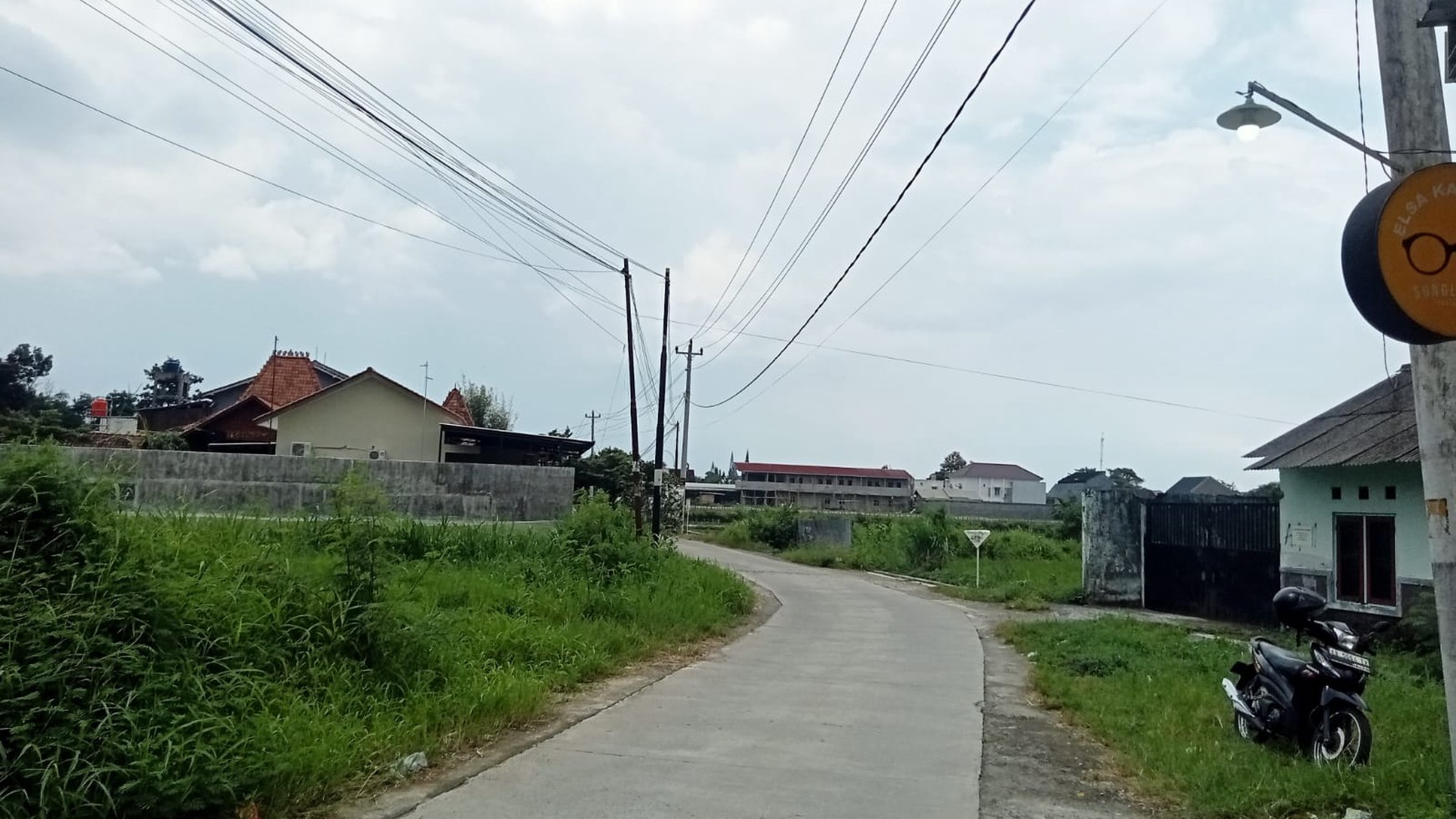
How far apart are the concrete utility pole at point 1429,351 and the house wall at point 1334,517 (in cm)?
868

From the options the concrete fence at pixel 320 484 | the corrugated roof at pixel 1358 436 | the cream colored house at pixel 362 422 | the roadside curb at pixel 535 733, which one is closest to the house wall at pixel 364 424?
the cream colored house at pixel 362 422

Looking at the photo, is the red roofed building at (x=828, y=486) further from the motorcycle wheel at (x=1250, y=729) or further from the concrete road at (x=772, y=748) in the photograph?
the motorcycle wheel at (x=1250, y=729)

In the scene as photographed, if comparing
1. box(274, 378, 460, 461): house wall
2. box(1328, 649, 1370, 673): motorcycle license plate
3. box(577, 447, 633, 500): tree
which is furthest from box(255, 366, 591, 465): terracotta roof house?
box(1328, 649, 1370, 673): motorcycle license plate

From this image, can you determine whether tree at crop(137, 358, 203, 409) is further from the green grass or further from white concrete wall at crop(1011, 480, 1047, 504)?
white concrete wall at crop(1011, 480, 1047, 504)

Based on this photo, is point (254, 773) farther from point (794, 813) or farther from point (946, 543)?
point (946, 543)

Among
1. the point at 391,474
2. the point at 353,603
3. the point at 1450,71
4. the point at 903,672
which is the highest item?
the point at 1450,71

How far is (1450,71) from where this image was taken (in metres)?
6.01

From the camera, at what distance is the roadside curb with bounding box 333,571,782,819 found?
19.0 ft

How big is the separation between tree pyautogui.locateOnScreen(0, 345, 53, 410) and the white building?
6649 centimetres

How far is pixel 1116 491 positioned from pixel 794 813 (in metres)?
15.6

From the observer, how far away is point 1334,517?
15.0 metres

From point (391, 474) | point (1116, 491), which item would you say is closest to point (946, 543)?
point (1116, 491)

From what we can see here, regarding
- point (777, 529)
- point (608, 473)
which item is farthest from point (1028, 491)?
point (608, 473)

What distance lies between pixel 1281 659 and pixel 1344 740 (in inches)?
36.8
